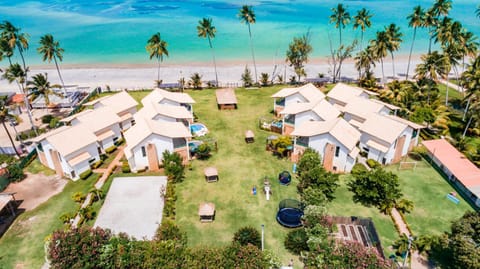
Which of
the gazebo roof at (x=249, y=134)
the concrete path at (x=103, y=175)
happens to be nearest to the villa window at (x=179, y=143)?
the concrete path at (x=103, y=175)

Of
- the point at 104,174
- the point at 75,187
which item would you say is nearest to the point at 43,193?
the point at 75,187

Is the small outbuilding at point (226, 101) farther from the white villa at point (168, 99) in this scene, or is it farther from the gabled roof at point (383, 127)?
the gabled roof at point (383, 127)

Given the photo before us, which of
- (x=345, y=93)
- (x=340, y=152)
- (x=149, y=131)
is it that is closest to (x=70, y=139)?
(x=149, y=131)

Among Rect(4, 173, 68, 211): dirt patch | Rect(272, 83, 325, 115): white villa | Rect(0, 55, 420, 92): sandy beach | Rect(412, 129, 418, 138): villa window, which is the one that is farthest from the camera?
Rect(0, 55, 420, 92): sandy beach

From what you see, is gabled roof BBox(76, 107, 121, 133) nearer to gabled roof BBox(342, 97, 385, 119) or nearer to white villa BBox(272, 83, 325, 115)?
white villa BBox(272, 83, 325, 115)

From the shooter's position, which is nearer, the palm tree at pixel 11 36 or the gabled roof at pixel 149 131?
the gabled roof at pixel 149 131

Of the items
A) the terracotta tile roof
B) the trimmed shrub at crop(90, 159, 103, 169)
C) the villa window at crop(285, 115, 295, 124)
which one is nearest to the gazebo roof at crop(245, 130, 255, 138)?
the villa window at crop(285, 115, 295, 124)
